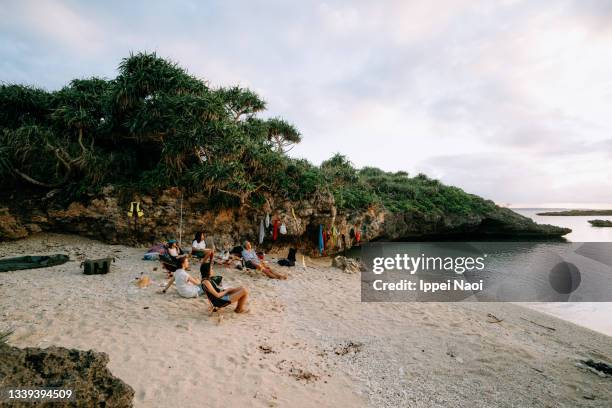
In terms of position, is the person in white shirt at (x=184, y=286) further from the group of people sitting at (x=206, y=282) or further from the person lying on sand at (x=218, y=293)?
the person lying on sand at (x=218, y=293)

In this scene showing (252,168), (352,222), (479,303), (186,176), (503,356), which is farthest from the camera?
(352,222)

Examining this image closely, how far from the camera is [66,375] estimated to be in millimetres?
2266

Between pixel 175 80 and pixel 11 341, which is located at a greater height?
pixel 175 80

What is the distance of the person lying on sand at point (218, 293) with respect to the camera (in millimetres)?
5884

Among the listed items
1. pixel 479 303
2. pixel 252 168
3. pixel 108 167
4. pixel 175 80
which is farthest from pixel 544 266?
pixel 108 167

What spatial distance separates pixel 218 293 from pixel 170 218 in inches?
323

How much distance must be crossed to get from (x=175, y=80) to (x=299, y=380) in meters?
12.9

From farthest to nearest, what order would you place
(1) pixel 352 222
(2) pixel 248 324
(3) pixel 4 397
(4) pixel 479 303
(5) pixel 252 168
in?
(1) pixel 352 222 < (5) pixel 252 168 < (4) pixel 479 303 < (2) pixel 248 324 < (3) pixel 4 397

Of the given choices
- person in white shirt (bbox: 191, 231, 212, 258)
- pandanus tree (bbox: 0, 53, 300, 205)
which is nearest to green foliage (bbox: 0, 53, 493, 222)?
pandanus tree (bbox: 0, 53, 300, 205)

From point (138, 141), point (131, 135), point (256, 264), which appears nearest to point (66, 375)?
point (256, 264)

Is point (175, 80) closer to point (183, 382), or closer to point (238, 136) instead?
point (238, 136)

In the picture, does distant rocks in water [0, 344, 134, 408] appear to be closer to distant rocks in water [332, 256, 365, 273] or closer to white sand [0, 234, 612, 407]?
white sand [0, 234, 612, 407]

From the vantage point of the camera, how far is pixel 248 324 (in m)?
5.95

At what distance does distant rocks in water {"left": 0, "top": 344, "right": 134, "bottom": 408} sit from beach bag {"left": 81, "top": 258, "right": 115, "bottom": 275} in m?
6.92
